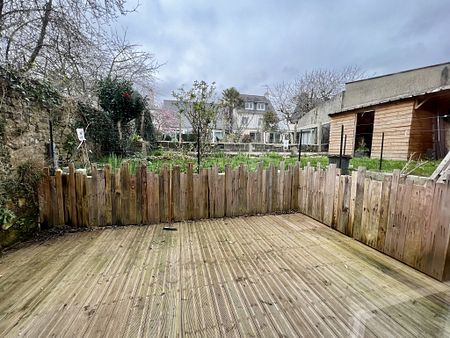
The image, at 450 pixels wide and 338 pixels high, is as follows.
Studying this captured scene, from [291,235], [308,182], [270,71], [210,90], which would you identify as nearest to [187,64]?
[210,90]

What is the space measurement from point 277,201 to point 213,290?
2174 millimetres

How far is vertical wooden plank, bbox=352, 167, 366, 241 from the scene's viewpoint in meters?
2.51

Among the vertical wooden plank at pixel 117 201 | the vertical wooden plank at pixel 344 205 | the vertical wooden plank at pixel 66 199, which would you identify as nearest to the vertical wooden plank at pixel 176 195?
the vertical wooden plank at pixel 117 201

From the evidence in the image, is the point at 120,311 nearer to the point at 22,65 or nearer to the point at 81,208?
the point at 81,208

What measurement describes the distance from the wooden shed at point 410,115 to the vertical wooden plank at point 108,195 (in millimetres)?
7282

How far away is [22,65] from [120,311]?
3774mm

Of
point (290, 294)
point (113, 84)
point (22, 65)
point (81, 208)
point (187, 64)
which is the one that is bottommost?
point (290, 294)

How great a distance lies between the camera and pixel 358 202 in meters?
2.56

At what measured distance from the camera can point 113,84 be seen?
18.5 ft

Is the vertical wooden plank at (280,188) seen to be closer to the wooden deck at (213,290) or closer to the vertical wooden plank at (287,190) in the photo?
the vertical wooden plank at (287,190)

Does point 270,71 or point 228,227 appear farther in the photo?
point 270,71

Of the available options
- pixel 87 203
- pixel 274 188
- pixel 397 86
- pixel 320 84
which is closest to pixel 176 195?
pixel 87 203

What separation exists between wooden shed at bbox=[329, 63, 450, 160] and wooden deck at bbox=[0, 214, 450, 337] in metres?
6.43

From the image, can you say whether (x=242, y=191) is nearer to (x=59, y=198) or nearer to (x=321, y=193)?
(x=321, y=193)
